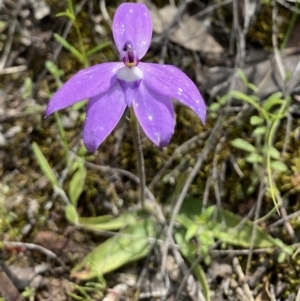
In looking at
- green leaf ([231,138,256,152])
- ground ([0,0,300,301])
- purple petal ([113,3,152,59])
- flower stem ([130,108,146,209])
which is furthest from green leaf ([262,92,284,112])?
purple petal ([113,3,152,59])

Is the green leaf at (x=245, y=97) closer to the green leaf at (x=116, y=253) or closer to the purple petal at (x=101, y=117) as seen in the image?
the green leaf at (x=116, y=253)

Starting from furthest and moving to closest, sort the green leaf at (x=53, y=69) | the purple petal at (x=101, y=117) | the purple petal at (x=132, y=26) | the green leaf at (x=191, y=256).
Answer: the green leaf at (x=53, y=69) → the green leaf at (x=191, y=256) → the purple petal at (x=132, y=26) → the purple petal at (x=101, y=117)

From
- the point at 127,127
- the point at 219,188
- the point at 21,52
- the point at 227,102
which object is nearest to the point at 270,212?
the point at 219,188

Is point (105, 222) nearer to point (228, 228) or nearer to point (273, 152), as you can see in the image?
point (228, 228)

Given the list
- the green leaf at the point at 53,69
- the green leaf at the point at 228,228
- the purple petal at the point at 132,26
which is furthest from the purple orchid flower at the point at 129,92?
the green leaf at the point at 53,69

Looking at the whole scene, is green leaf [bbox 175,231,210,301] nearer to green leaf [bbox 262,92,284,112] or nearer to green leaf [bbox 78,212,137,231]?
green leaf [bbox 78,212,137,231]

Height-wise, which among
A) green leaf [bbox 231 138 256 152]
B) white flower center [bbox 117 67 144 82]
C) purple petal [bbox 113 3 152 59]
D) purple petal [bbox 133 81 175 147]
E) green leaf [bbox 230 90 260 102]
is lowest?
green leaf [bbox 231 138 256 152]

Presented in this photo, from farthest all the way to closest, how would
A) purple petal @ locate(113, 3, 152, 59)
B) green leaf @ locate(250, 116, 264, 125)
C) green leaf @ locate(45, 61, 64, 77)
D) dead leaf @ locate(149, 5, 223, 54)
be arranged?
dead leaf @ locate(149, 5, 223, 54) < green leaf @ locate(45, 61, 64, 77) < green leaf @ locate(250, 116, 264, 125) < purple petal @ locate(113, 3, 152, 59)
